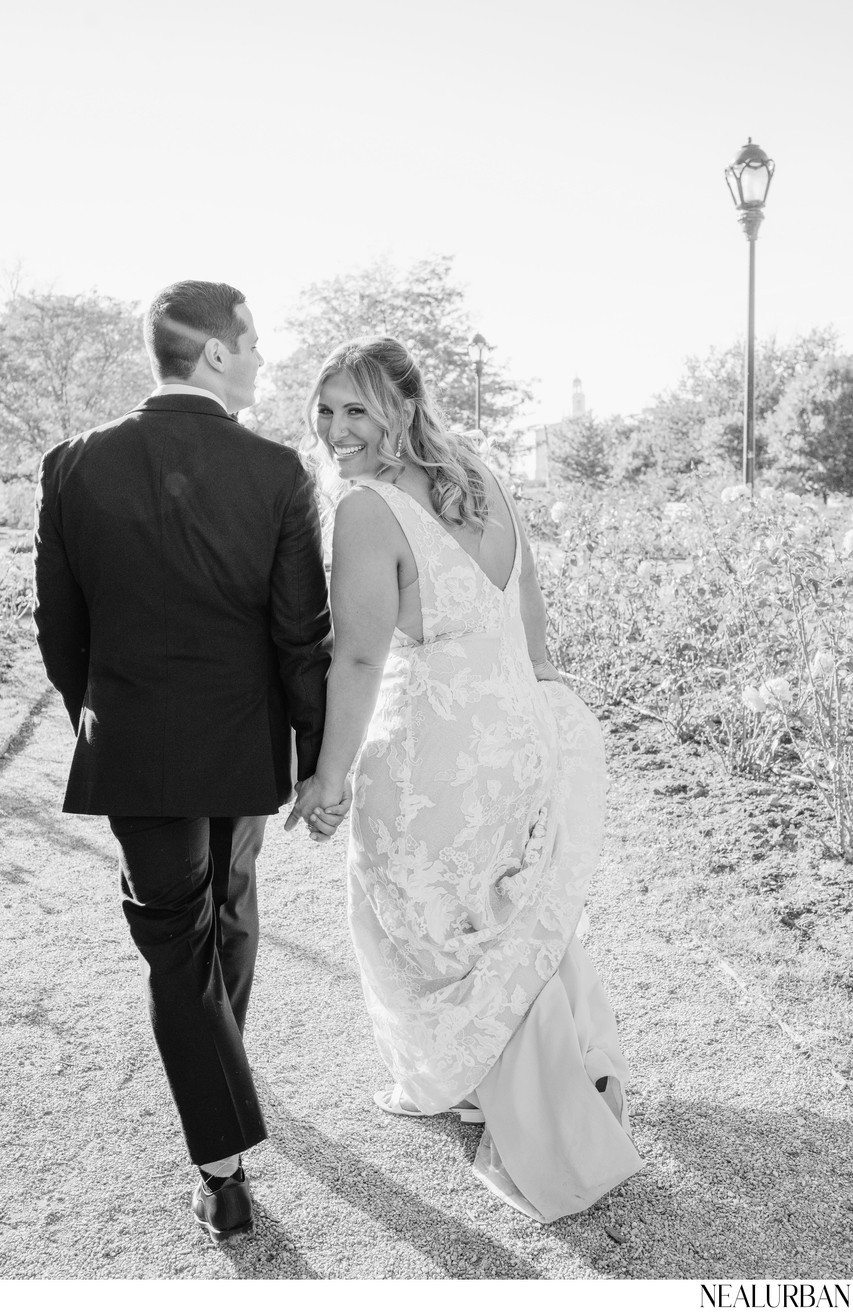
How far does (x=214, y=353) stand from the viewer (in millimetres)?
2361

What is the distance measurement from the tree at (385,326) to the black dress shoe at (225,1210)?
2937cm

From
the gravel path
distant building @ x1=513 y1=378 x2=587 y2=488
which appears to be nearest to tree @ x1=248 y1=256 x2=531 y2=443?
distant building @ x1=513 y1=378 x2=587 y2=488

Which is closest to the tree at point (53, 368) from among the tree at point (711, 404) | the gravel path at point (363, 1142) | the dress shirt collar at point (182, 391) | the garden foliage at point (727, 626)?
the tree at point (711, 404)

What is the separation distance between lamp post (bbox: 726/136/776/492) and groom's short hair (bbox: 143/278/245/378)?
26.2 ft

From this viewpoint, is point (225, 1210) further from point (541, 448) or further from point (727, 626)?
point (541, 448)

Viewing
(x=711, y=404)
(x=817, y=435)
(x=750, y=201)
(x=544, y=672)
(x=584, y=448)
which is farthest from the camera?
(x=584, y=448)

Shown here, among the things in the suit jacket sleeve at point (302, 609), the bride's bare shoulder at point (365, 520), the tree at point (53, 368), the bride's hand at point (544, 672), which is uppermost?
the tree at point (53, 368)

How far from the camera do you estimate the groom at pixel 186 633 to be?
2.26 metres

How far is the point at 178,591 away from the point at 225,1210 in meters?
1.35

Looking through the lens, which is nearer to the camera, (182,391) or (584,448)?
(182,391)

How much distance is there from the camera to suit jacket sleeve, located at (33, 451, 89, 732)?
2.33m

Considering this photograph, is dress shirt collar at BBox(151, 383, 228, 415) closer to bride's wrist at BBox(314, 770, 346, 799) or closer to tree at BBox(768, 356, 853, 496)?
bride's wrist at BBox(314, 770, 346, 799)

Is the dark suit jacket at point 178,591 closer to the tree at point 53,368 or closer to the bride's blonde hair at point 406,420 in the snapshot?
the bride's blonde hair at point 406,420

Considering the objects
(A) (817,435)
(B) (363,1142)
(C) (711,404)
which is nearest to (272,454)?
(B) (363,1142)
